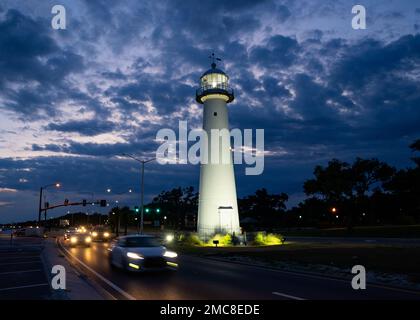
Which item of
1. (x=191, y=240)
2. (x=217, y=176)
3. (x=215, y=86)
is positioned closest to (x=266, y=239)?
(x=191, y=240)

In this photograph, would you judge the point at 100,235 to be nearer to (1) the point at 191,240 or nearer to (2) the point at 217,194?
(1) the point at 191,240

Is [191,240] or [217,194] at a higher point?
[217,194]

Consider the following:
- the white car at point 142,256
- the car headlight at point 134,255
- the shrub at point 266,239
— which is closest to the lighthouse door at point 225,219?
the shrub at point 266,239

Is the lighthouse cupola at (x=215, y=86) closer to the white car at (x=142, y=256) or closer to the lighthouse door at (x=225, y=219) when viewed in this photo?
the lighthouse door at (x=225, y=219)

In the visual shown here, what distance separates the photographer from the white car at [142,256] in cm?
1566

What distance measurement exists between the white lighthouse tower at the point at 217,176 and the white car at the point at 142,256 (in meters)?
22.3

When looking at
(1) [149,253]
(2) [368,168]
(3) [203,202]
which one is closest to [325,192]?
(2) [368,168]

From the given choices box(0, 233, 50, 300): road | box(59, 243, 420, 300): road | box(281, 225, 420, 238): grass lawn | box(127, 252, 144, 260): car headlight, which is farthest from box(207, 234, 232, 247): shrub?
box(127, 252, 144, 260): car headlight

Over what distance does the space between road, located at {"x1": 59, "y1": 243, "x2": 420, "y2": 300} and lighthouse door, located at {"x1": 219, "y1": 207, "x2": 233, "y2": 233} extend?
2204 cm

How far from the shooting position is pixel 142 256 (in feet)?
51.4

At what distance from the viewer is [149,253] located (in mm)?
15938

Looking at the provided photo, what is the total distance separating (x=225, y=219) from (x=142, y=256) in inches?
967

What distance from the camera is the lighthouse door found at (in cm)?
3975
